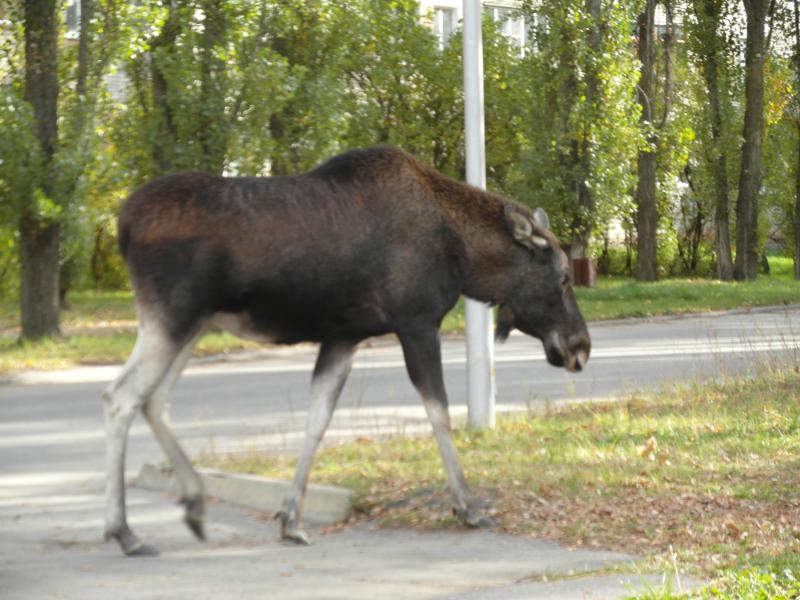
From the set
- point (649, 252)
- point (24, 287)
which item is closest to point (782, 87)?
point (649, 252)

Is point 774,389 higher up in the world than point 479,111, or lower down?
lower down

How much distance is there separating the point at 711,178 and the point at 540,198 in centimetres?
1313

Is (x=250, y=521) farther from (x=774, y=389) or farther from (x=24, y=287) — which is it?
(x=24, y=287)

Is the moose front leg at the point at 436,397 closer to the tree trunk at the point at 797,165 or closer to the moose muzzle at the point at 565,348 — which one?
the moose muzzle at the point at 565,348

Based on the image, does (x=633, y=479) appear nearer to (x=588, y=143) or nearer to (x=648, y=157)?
(x=588, y=143)

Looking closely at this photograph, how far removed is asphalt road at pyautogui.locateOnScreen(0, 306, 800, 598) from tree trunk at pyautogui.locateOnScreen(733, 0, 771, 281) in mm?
20555

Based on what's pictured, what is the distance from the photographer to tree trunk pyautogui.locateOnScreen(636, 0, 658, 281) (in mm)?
46812

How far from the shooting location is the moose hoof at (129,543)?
26.4 ft

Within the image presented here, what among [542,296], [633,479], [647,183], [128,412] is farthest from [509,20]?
[128,412]

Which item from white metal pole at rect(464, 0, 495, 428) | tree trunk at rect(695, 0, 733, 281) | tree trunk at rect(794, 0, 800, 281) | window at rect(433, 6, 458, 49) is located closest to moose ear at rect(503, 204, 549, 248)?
white metal pole at rect(464, 0, 495, 428)

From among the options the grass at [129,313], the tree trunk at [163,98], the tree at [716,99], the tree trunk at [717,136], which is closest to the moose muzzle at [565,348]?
the grass at [129,313]

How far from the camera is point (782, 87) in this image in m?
55.4

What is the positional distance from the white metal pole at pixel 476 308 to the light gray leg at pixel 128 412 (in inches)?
201

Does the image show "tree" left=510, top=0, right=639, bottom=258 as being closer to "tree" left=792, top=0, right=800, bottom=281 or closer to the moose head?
"tree" left=792, top=0, right=800, bottom=281
